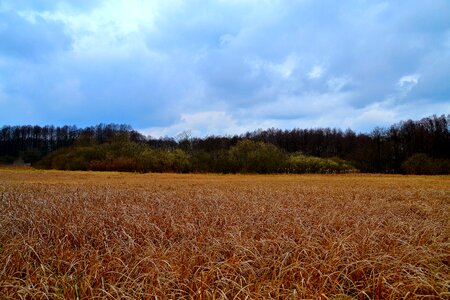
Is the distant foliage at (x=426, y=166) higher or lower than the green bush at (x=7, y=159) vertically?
lower

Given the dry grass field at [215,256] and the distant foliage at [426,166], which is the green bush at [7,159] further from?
the dry grass field at [215,256]

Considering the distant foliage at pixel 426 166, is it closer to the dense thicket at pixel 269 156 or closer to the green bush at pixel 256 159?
the dense thicket at pixel 269 156

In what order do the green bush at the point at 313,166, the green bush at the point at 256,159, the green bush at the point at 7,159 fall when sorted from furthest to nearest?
the green bush at the point at 7,159, the green bush at the point at 313,166, the green bush at the point at 256,159

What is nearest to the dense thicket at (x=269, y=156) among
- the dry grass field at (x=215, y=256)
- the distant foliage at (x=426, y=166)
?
the distant foliage at (x=426, y=166)

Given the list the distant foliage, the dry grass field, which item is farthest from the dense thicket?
the dry grass field

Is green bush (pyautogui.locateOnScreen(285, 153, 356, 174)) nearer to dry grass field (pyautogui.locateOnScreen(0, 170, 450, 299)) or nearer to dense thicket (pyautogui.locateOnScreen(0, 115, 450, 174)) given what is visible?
dense thicket (pyautogui.locateOnScreen(0, 115, 450, 174))

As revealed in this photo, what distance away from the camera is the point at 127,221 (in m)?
7.71

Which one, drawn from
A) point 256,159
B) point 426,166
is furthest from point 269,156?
point 426,166

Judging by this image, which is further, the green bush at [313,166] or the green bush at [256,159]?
the green bush at [313,166]

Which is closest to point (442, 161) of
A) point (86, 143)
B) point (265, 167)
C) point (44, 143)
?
point (265, 167)

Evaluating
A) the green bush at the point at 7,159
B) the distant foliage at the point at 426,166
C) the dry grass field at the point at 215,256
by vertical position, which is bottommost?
the dry grass field at the point at 215,256

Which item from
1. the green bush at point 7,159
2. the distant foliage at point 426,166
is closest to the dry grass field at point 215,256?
the distant foliage at point 426,166

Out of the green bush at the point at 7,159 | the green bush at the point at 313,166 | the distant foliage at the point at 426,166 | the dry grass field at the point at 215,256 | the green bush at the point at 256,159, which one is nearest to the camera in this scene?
the dry grass field at the point at 215,256

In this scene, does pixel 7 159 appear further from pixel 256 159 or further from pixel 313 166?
pixel 313 166
